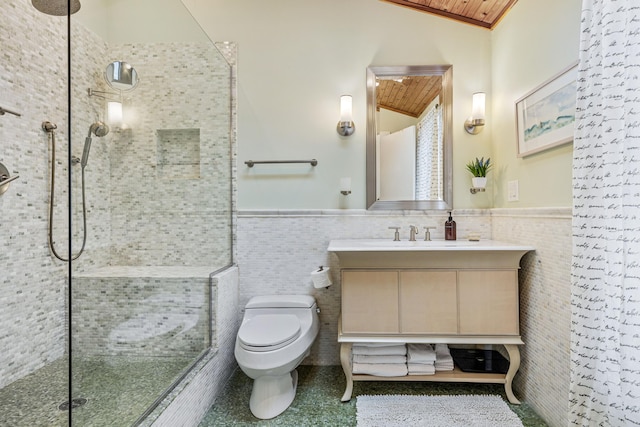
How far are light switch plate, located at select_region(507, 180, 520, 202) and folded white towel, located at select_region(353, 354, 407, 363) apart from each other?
3.87 feet

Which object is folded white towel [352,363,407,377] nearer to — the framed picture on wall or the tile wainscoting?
the tile wainscoting

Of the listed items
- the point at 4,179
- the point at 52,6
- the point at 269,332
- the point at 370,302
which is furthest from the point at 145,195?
the point at 370,302

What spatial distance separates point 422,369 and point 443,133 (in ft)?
5.11

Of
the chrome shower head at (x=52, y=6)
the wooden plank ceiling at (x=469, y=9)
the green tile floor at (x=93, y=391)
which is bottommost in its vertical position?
the green tile floor at (x=93, y=391)

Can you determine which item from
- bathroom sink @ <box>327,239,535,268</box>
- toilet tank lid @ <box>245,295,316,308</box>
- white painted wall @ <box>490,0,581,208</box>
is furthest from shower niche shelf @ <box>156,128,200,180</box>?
white painted wall @ <box>490,0,581,208</box>

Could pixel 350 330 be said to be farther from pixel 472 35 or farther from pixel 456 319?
pixel 472 35

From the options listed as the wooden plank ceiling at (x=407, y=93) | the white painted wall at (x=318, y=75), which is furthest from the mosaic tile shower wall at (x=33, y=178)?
the wooden plank ceiling at (x=407, y=93)

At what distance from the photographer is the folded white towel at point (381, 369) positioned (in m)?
1.75

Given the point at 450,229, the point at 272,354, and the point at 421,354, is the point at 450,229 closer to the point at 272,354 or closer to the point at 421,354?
the point at 421,354

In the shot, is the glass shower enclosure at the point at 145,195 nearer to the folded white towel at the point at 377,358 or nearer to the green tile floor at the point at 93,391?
the green tile floor at the point at 93,391

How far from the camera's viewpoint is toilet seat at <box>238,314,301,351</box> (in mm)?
1576

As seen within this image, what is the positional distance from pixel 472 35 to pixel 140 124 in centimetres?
236

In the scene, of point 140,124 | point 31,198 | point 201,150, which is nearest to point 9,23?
point 140,124

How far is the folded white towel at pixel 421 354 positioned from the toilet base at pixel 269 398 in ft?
2.45
